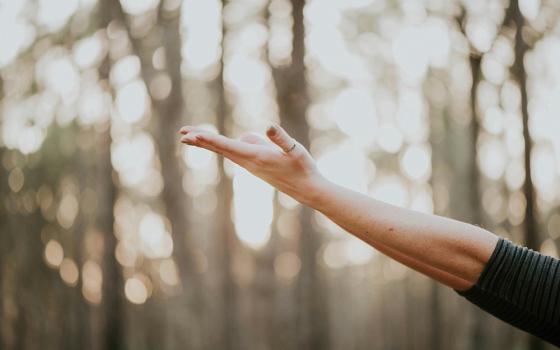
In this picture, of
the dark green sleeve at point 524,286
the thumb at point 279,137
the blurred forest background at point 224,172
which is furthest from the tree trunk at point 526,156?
the thumb at point 279,137

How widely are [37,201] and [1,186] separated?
1.11 m

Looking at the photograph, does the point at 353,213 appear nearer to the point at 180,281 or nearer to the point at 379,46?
the point at 180,281

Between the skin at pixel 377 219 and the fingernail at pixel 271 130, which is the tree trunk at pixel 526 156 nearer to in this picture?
the skin at pixel 377 219

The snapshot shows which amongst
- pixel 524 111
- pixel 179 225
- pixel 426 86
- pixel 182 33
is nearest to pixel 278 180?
pixel 179 225

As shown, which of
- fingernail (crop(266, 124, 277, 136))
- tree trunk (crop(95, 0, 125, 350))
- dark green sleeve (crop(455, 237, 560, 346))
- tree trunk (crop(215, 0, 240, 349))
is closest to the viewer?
dark green sleeve (crop(455, 237, 560, 346))

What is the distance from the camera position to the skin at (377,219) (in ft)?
4.60

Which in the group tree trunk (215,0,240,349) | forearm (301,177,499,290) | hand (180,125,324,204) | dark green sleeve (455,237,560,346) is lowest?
tree trunk (215,0,240,349)

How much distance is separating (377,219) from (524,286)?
36 centimetres

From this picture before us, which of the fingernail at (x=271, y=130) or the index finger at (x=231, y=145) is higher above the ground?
the fingernail at (x=271, y=130)

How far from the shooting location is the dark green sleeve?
1.37 meters

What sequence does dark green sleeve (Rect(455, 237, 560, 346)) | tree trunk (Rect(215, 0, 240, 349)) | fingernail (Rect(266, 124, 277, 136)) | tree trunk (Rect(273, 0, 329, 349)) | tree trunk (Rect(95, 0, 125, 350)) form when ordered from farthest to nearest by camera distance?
tree trunk (Rect(215, 0, 240, 349)) → tree trunk (Rect(95, 0, 125, 350)) → tree trunk (Rect(273, 0, 329, 349)) → fingernail (Rect(266, 124, 277, 136)) → dark green sleeve (Rect(455, 237, 560, 346))

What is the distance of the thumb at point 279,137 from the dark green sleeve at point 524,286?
57 centimetres

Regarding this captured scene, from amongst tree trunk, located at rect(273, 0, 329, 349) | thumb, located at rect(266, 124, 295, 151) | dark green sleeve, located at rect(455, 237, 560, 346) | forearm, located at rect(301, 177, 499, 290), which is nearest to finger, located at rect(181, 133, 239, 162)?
thumb, located at rect(266, 124, 295, 151)

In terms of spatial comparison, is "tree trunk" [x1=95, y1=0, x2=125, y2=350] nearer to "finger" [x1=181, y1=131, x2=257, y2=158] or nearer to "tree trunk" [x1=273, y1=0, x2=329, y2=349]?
"tree trunk" [x1=273, y1=0, x2=329, y2=349]
